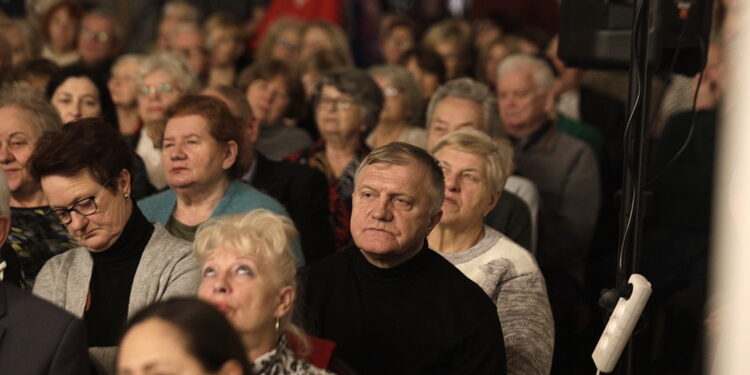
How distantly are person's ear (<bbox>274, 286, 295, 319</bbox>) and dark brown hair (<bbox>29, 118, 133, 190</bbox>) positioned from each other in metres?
0.85

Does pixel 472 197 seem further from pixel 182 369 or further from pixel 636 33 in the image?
pixel 182 369

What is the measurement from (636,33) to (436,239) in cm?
114

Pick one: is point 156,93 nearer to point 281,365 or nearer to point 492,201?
point 492,201

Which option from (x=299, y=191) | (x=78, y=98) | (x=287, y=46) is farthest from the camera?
(x=287, y=46)

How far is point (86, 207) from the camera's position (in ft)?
11.1

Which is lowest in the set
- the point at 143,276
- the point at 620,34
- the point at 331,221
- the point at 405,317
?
the point at 331,221

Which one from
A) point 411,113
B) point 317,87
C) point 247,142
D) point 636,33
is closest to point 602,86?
point 411,113

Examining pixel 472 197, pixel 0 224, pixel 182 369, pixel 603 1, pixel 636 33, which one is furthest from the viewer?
pixel 472 197

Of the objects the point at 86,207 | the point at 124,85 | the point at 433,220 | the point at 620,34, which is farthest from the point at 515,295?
the point at 124,85

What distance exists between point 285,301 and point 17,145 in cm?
172

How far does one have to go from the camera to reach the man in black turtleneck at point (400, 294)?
10.4 ft

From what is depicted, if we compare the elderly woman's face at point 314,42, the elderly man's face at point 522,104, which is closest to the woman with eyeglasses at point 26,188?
the elderly man's face at point 522,104

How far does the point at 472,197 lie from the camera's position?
12.9 feet

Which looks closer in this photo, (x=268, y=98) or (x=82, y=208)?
(x=82, y=208)
